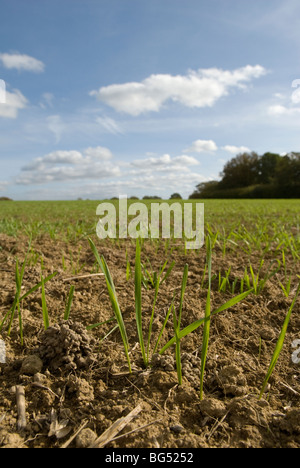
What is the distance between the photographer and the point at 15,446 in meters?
0.85

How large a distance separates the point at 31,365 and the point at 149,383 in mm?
439

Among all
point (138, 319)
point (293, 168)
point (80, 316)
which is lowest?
point (80, 316)

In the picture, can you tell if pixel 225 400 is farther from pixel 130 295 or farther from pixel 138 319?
pixel 130 295

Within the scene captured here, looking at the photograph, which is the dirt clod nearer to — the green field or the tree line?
the green field

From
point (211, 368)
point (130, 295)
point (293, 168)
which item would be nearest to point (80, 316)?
point (130, 295)

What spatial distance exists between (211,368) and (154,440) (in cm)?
39

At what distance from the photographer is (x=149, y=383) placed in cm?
107

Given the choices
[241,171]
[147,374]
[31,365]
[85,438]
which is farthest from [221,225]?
[241,171]

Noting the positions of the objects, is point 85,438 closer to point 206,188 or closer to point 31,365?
point 31,365

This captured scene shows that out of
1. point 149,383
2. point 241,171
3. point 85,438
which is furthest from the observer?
point 241,171

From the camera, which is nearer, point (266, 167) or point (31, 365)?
point (31, 365)

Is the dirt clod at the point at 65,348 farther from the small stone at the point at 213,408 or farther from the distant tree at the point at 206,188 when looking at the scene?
the distant tree at the point at 206,188
